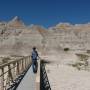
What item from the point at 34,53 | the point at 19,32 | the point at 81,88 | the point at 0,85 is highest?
the point at 19,32

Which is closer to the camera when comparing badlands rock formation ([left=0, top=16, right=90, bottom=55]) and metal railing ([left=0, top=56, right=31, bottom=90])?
metal railing ([left=0, top=56, right=31, bottom=90])

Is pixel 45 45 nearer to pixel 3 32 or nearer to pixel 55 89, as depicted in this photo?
pixel 3 32

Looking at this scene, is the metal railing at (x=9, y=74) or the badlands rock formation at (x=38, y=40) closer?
the metal railing at (x=9, y=74)

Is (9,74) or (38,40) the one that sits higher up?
(38,40)

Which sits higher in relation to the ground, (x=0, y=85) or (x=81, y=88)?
(x=0, y=85)

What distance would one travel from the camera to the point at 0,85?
1031 cm

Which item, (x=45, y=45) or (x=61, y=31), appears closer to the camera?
(x=45, y=45)

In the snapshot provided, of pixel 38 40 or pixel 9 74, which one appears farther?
pixel 38 40

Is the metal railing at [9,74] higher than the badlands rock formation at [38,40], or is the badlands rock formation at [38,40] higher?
the badlands rock formation at [38,40]

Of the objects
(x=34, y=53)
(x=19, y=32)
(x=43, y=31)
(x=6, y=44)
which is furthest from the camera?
(x=43, y=31)

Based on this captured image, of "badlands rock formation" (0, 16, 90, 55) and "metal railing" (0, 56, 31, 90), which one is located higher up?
"badlands rock formation" (0, 16, 90, 55)

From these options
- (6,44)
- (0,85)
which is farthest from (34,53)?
(6,44)

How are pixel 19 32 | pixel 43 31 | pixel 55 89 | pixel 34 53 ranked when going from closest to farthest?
1. pixel 34 53
2. pixel 55 89
3. pixel 19 32
4. pixel 43 31

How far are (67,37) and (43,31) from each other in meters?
8.72
